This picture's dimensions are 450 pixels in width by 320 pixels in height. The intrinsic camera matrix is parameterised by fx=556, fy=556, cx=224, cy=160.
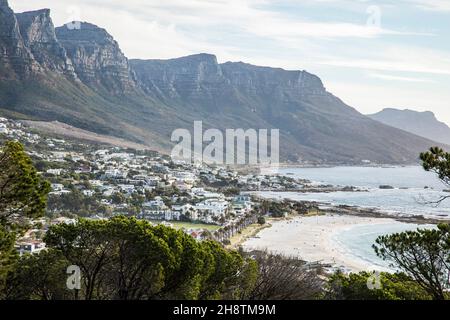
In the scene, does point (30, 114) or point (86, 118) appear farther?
point (86, 118)

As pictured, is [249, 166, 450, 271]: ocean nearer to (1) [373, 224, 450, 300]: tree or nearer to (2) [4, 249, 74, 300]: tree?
(1) [373, 224, 450, 300]: tree

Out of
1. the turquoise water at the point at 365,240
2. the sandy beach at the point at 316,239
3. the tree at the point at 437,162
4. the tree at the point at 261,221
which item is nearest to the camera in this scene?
the tree at the point at 437,162

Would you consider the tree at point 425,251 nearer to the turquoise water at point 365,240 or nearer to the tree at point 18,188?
the tree at point 18,188

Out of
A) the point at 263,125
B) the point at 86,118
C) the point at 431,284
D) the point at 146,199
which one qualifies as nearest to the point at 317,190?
the point at 146,199

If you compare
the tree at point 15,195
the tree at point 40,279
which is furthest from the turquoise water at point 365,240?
the tree at point 15,195

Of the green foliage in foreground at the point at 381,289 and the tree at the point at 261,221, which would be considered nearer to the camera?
the green foliage in foreground at the point at 381,289

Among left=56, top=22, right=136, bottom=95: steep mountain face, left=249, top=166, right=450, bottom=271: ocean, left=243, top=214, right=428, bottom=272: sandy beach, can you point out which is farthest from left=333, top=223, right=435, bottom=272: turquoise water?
left=56, top=22, right=136, bottom=95: steep mountain face
